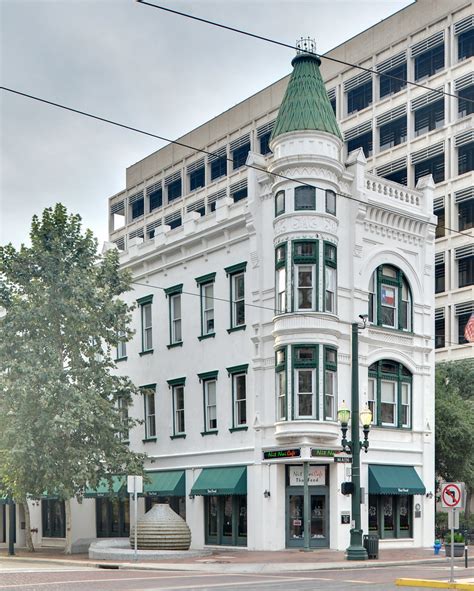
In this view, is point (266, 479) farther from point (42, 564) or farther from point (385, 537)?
point (42, 564)

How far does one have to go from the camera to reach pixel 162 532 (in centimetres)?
3481

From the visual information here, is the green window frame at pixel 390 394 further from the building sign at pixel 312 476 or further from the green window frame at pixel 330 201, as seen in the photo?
the green window frame at pixel 330 201

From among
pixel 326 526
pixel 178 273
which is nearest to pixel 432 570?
pixel 326 526

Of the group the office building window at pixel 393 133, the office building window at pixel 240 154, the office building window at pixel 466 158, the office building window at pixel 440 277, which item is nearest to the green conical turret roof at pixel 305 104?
the office building window at pixel 466 158

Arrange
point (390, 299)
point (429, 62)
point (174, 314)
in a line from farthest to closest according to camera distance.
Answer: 1. point (429, 62)
2. point (174, 314)
3. point (390, 299)

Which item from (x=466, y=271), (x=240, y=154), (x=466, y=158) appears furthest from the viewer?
(x=240, y=154)

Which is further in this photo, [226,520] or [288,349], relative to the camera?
[226,520]

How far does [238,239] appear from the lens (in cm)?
4028

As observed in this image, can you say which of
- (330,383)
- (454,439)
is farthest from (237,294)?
(454,439)

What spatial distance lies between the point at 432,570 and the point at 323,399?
9.29 metres

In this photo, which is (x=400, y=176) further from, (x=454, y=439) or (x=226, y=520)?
(x=226, y=520)

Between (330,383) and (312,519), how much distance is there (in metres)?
5.05

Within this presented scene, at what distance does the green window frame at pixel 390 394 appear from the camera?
3894cm

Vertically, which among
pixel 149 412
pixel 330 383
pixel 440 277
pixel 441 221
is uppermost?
pixel 441 221
